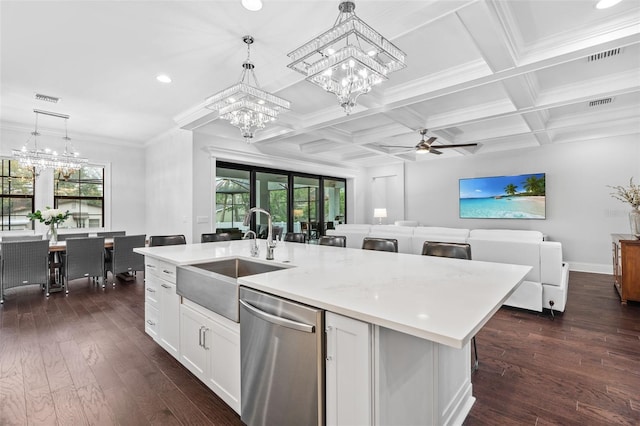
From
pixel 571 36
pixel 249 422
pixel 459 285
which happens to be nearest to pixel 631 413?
pixel 459 285

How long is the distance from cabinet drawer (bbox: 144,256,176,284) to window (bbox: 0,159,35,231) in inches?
195

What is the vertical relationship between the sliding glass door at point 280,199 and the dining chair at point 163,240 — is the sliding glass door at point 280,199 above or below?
above

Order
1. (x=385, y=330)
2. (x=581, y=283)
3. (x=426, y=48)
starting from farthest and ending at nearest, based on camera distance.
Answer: (x=581, y=283) < (x=426, y=48) < (x=385, y=330)

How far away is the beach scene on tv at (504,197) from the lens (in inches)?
266

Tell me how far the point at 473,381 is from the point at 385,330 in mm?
1592

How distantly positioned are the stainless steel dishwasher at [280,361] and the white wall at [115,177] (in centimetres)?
647

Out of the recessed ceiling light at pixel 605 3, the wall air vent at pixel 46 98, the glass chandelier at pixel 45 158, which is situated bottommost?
the glass chandelier at pixel 45 158

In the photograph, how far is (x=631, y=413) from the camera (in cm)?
185

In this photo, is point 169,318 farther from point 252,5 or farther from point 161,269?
point 252,5

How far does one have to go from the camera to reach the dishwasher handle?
129 centimetres

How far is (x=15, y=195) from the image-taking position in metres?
5.70

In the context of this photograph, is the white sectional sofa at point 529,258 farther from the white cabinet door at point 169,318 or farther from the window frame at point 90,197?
the window frame at point 90,197

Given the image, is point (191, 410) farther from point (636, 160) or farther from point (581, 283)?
point (636, 160)

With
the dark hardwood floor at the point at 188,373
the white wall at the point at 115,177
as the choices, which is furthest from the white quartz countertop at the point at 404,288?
the white wall at the point at 115,177
